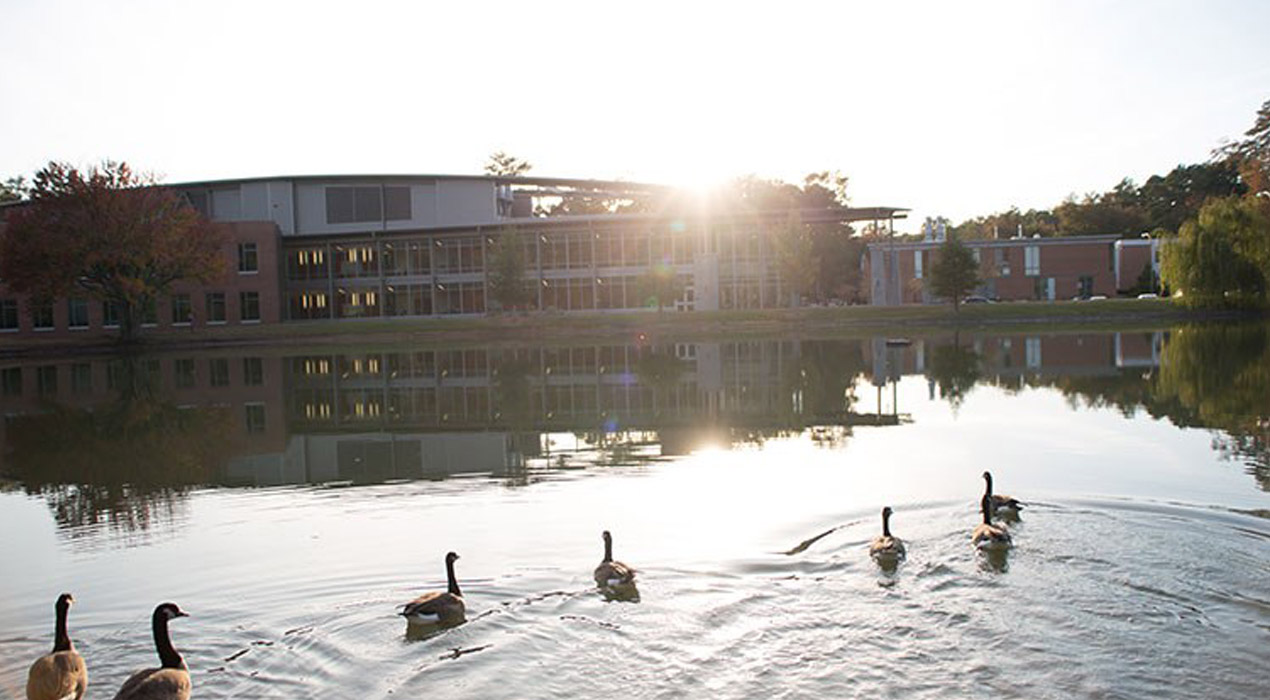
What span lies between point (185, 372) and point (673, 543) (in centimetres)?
4054

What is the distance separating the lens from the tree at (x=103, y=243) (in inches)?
2512

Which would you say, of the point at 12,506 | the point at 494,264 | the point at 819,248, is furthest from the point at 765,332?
the point at 12,506

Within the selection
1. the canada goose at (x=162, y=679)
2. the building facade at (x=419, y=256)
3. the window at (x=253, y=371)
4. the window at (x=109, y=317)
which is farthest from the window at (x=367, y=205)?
the canada goose at (x=162, y=679)

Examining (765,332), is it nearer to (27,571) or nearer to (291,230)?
(291,230)

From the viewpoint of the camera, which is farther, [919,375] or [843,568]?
[919,375]

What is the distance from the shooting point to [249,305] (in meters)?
80.3

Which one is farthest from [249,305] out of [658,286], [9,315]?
[658,286]

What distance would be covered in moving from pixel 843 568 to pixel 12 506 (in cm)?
1337

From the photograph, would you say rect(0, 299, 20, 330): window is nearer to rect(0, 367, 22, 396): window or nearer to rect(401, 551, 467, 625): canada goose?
rect(0, 367, 22, 396): window

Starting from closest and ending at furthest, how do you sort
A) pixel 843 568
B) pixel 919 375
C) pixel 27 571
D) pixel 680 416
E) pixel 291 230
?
pixel 843 568 → pixel 27 571 → pixel 680 416 → pixel 919 375 → pixel 291 230

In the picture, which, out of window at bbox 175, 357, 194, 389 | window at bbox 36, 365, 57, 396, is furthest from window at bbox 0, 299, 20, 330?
window at bbox 175, 357, 194, 389

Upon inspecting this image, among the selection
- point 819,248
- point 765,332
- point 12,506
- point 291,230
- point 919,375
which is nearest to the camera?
point 12,506

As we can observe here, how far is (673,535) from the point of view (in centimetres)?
1284

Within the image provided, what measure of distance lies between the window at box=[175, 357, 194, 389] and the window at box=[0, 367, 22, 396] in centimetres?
578
